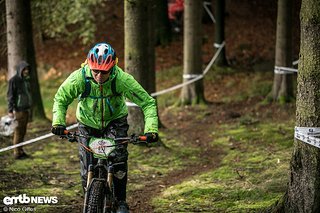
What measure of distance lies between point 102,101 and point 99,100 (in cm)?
3

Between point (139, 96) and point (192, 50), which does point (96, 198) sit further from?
point (192, 50)

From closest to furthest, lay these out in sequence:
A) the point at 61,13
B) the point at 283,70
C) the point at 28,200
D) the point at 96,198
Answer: the point at 96,198 → the point at 28,200 → the point at 283,70 → the point at 61,13

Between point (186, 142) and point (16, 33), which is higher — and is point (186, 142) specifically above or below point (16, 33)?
below

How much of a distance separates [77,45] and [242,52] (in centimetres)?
768

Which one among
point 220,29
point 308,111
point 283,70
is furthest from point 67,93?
point 220,29

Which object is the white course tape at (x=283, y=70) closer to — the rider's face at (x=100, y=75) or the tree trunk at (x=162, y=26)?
the rider's face at (x=100, y=75)

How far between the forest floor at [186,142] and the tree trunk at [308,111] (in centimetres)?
123

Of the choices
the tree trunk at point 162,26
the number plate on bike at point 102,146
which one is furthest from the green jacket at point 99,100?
the tree trunk at point 162,26

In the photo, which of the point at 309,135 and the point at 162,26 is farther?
the point at 162,26

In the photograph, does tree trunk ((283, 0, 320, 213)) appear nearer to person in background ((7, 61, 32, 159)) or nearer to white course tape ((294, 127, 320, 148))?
white course tape ((294, 127, 320, 148))

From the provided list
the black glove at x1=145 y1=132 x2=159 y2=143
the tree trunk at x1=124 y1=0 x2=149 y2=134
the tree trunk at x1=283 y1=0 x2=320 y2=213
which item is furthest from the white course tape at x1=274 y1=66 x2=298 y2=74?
the black glove at x1=145 y1=132 x2=159 y2=143

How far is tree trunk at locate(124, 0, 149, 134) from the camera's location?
10.6 m

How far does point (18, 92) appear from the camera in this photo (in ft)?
34.3

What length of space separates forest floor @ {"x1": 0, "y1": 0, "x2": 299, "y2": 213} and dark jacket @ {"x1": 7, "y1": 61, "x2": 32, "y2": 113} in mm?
1009
